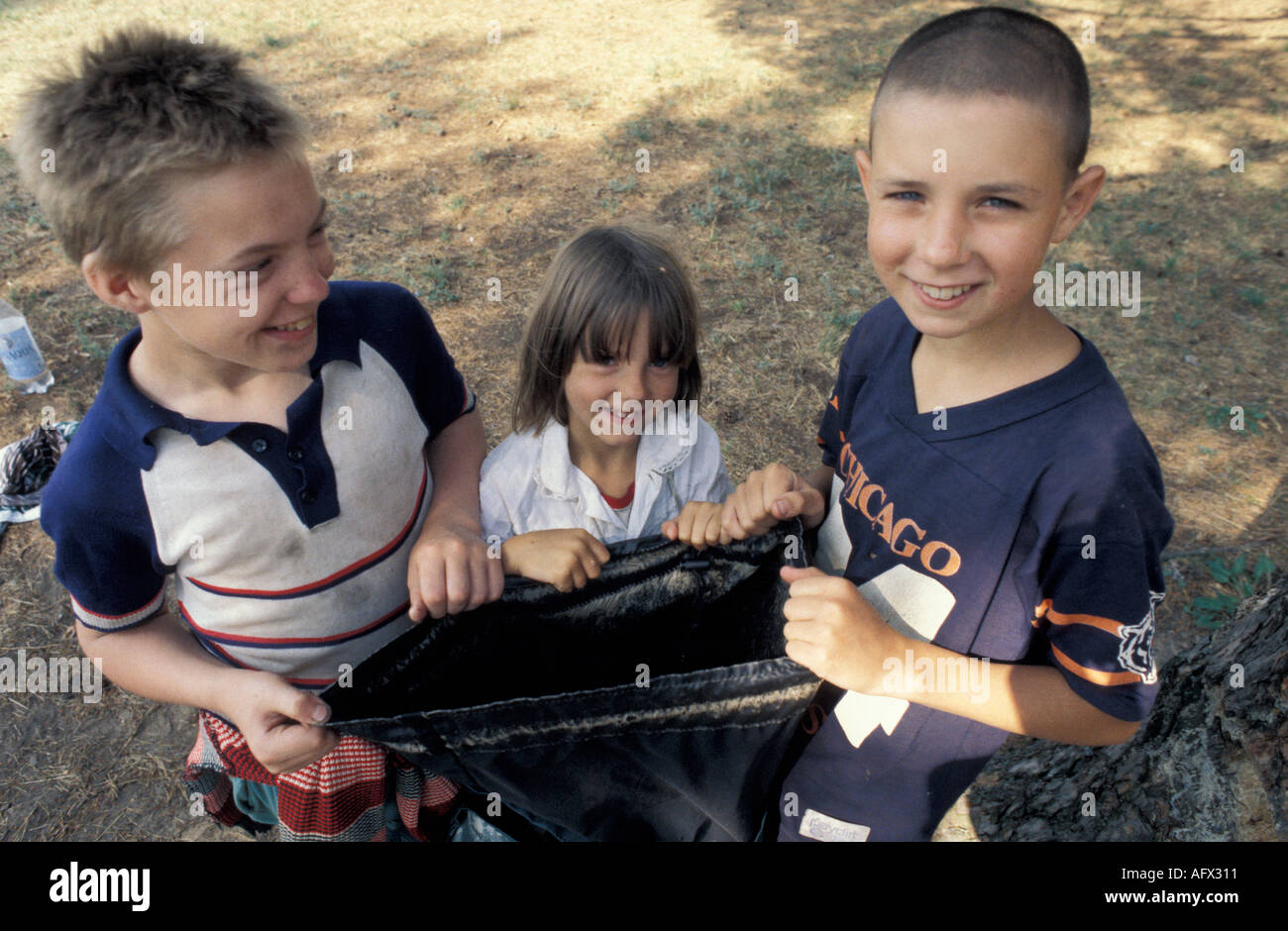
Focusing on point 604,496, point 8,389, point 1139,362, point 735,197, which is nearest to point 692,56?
point 735,197

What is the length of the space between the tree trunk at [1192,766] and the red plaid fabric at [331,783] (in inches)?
61.9

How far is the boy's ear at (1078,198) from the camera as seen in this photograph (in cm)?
125

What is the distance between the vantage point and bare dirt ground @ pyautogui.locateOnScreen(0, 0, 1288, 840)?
3.04 metres

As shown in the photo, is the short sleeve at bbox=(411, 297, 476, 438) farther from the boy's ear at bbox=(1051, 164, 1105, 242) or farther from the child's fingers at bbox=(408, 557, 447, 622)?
the boy's ear at bbox=(1051, 164, 1105, 242)

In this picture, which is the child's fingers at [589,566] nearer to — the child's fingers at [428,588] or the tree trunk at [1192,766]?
the child's fingers at [428,588]

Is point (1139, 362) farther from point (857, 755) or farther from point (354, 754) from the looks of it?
point (354, 754)

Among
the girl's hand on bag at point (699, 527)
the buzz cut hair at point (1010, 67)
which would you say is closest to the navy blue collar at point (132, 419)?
the girl's hand on bag at point (699, 527)

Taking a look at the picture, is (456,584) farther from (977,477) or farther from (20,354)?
(20,354)

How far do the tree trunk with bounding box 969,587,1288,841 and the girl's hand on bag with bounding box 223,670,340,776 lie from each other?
1790 mm

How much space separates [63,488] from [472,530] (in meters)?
0.72

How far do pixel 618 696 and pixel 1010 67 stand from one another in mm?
1162

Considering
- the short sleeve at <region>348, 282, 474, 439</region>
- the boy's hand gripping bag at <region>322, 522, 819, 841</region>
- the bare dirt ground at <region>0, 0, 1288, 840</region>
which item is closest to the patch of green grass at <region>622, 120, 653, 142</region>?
the bare dirt ground at <region>0, 0, 1288, 840</region>

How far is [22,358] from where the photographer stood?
3.73 metres

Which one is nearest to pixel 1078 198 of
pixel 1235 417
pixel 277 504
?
pixel 277 504
